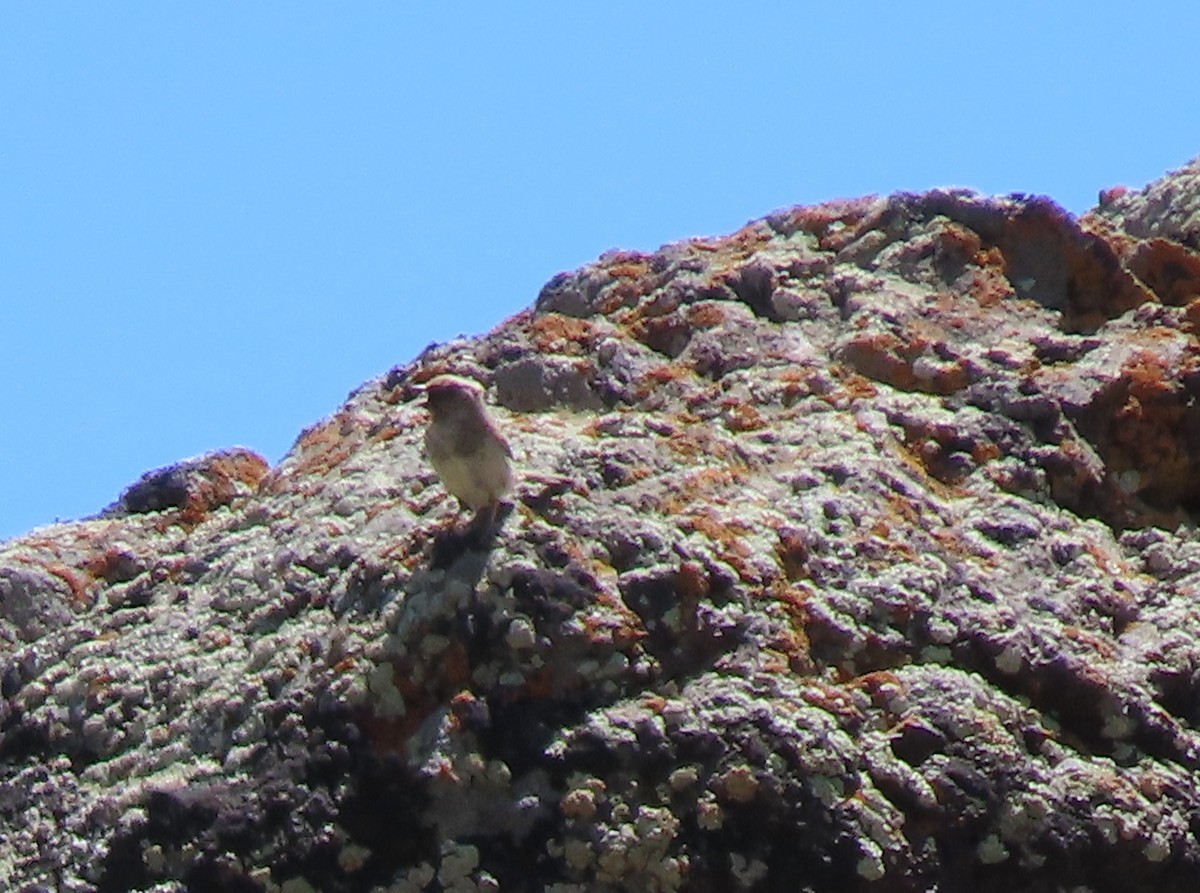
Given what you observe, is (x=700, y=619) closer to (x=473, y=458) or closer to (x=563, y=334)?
(x=473, y=458)

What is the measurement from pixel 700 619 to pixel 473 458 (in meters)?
0.67

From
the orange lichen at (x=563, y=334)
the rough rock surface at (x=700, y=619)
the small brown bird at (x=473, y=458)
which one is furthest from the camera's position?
the orange lichen at (x=563, y=334)

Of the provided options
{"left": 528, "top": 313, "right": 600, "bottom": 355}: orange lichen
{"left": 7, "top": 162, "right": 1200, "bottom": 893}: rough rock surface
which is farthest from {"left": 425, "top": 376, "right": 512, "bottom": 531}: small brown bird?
{"left": 528, "top": 313, "right": 600, "bottom": 355}: orange lichen

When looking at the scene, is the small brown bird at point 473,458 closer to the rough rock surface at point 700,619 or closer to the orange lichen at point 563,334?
the rough rock surface at point 700,619

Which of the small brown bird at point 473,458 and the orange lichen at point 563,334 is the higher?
the orange lichen at point 563,334

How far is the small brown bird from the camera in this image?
4785 millimetres

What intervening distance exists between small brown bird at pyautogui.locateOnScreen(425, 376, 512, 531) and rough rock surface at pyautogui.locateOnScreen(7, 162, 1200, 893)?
0.07 m

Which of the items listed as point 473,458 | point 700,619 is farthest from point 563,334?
point 700,619

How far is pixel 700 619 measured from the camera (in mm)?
4602

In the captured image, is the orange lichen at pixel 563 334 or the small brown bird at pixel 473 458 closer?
the small brown bird at pixel 473 458

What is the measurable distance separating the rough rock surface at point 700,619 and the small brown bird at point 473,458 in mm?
72

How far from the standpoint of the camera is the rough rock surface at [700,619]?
171 inches

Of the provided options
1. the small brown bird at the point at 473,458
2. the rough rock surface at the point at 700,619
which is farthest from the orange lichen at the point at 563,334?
the small brown bird at the point at 473,458

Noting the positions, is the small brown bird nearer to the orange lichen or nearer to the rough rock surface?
the rough rock surface
